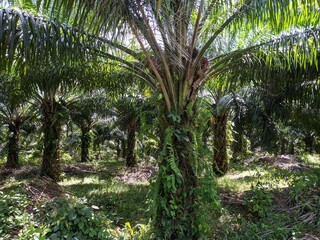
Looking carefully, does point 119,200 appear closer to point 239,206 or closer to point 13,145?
point 239,206

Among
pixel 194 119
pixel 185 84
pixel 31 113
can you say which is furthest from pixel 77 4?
pixel 31 113

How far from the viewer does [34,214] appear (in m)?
4.71

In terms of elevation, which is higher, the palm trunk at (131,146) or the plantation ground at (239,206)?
the palm trunk at (131,146)

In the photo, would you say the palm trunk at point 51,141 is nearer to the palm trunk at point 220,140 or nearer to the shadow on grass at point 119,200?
the shadow on grass at point 119,200

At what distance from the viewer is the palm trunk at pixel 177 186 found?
4.05m

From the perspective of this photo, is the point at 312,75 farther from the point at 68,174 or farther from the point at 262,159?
the point at 68,174

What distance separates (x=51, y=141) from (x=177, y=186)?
21.7 feet

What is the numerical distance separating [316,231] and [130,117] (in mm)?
8765

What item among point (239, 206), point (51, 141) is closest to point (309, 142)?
point (239, 206)

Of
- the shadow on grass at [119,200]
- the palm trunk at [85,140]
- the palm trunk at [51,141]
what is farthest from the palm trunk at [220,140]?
the palm trunk at [85,140]

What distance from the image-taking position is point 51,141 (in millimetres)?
9672

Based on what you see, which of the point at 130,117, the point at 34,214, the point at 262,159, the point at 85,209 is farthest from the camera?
the point at 262,159

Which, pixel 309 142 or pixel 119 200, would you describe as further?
pixel 309 142

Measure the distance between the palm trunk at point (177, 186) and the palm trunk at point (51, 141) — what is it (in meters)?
6.33
